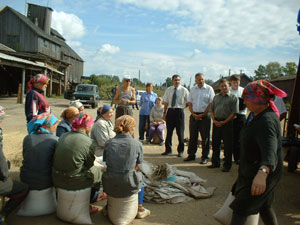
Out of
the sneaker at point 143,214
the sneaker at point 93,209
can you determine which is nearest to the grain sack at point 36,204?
the sneaker at point 93,209

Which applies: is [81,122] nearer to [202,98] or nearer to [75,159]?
[75,159]

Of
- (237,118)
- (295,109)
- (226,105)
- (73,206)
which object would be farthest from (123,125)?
(295,109)

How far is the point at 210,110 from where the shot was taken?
589 centimetres

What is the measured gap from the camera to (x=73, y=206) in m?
3.08

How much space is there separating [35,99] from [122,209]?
2.49m

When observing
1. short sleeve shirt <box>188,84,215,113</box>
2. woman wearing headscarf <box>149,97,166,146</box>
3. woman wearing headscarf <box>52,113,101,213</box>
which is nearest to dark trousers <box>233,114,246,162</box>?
short sleeve shirt <box>188,84,215,113</box>

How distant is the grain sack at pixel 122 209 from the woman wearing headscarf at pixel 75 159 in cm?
40

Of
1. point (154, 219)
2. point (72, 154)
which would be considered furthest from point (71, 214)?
point (154, 219)

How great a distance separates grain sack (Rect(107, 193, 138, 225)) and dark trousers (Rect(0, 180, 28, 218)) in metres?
1.06

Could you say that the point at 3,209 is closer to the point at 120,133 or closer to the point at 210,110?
the point at 120,133

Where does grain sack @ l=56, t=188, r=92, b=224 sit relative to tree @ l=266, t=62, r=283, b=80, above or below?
below

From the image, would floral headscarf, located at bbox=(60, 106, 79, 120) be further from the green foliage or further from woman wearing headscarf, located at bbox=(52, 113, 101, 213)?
the green foliage

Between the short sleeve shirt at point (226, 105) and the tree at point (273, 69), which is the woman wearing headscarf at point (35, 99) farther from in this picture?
the tree at point (273, 69)

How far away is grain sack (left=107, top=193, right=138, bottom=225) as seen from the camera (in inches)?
123
